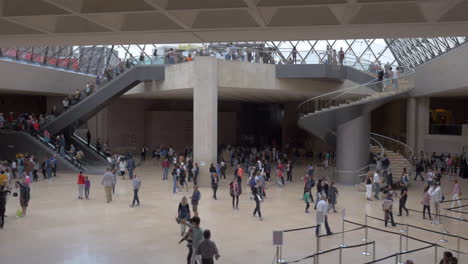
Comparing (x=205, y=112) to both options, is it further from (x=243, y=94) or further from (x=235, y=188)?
(x=235, y=188)

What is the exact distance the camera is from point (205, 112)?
74.2 ft

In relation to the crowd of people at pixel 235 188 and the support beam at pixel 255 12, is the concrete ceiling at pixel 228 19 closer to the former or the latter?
the support beam at pixel 255 12

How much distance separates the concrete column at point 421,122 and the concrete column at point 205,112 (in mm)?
17238

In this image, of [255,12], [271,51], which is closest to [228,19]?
[255,12]

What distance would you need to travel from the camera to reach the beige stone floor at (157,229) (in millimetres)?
9969

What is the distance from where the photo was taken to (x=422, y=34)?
6.93 meters

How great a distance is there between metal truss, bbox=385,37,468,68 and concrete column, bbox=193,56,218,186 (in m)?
16.1

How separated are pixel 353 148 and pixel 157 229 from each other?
43.7ft

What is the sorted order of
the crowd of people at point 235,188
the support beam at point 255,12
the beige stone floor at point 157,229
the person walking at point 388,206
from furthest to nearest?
the person walking at point 388,206, the beige stone floor at point 157,229, the crowd of people at point 235,188, the support beam at point 255,12

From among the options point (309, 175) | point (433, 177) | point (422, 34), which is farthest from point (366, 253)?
point (433, 177)

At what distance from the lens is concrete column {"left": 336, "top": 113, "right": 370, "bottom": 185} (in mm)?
22422

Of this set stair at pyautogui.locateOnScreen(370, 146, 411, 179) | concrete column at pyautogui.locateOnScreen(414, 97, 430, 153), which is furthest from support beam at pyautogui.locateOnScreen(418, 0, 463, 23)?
concrete column at pyautogui.locateOnScreen(414, 97, 430, 153)

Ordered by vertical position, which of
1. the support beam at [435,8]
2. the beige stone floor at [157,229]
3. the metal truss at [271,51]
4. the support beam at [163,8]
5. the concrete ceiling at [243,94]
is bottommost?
the beige stone floor at [157,229]

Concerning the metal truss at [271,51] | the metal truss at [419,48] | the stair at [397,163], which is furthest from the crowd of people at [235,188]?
the metal truss at [419,48]
